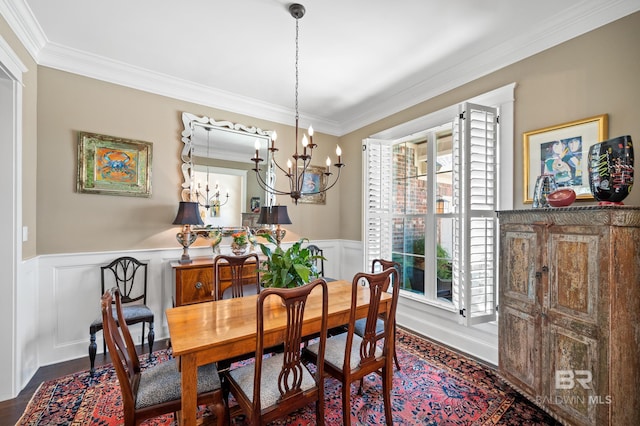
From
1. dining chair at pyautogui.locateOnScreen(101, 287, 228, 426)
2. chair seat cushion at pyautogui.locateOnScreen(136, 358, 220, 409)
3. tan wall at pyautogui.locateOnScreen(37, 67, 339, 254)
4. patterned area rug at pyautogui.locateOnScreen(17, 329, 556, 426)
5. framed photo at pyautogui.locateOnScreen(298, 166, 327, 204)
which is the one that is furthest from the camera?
framed photo at pyautogui.locateOnScreen(298, 166, 327, 204)

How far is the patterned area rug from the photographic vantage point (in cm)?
190

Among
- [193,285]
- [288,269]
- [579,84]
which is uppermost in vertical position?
[579,84]

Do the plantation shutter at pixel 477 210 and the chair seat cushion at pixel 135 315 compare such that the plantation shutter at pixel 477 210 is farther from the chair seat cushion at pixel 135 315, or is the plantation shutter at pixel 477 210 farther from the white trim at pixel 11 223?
the white trim at pixel 11 223

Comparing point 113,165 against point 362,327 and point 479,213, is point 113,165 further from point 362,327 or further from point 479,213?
point 479,213

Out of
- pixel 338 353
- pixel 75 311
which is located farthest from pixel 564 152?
pixel 75 311

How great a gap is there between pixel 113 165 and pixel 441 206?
3635mm

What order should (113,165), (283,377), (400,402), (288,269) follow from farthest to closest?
(113,165), (400,402), (288,269), (283,377)

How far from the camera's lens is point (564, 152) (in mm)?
2174

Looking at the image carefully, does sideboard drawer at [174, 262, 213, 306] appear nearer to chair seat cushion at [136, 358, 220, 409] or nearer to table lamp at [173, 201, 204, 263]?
table lamp at [173, 201, 204, 263]

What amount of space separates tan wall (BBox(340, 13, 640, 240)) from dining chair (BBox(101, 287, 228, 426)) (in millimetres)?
2732

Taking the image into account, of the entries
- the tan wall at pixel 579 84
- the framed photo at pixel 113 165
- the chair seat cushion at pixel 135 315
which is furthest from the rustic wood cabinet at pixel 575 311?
the framed photo at pixel 113 165

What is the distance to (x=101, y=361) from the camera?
8.73 feet

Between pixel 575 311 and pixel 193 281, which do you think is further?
pixel 193 281

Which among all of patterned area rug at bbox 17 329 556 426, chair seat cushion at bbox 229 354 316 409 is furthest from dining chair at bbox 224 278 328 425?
patterned area rug at bbox 17 329 556 426
